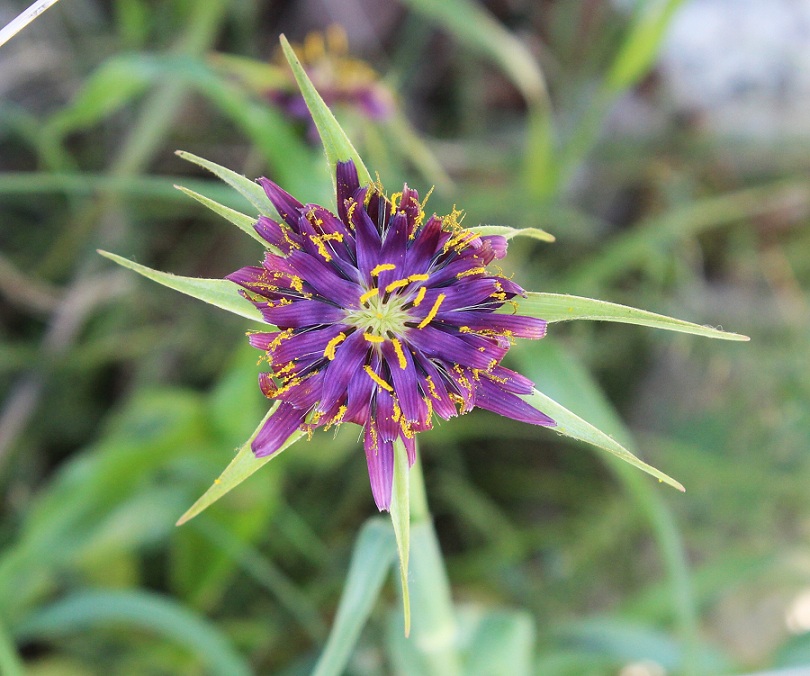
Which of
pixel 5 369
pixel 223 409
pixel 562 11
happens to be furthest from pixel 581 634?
pixel 562 11

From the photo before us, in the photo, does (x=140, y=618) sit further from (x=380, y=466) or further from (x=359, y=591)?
(x=380, y=466)

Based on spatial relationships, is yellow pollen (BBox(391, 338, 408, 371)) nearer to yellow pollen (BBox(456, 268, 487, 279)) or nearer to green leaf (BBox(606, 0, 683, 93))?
yellow pollen (BBox(456, 268, 487, 279))

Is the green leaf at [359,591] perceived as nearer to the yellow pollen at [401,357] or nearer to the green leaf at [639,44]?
the yellow pollen at [401,357]

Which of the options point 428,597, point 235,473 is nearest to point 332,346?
point 235,473

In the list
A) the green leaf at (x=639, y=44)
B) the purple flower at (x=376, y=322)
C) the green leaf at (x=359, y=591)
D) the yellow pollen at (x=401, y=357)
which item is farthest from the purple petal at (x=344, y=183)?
the green leaf at (x=639, y=44)

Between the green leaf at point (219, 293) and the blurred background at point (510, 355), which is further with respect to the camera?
the blurred background at point (510, 355)

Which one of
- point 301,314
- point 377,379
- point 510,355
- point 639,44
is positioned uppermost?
point 639,44

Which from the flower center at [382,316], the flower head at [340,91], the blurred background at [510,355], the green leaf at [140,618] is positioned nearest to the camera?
the flower center at [382,316]

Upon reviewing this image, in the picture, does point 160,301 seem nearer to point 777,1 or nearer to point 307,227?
point 307,227
